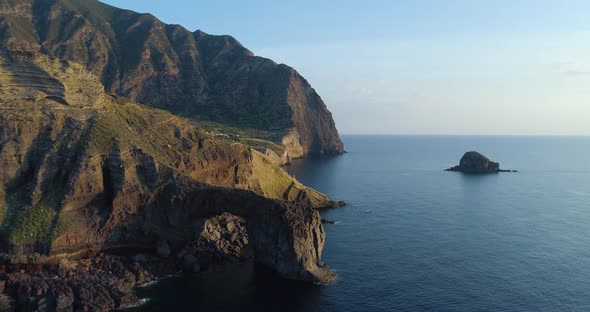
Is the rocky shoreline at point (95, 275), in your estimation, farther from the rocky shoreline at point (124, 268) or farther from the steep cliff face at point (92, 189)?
the steep cliff face at point (92, 189)

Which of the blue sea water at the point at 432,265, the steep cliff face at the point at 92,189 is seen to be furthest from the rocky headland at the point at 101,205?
the blue sea water at the point at 432,265

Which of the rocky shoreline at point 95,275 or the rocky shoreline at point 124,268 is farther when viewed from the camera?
the rocky shoreline at point 124,268

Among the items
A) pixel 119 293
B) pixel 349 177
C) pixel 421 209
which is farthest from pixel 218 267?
pixel 349 177

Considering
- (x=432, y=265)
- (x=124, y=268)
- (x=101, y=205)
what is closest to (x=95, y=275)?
(x=124, y=268)

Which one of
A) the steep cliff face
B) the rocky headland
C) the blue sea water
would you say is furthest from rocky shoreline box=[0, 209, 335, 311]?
the blue sea water

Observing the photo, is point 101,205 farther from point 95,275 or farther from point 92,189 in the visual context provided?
point 95,275

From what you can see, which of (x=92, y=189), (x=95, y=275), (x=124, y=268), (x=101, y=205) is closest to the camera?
(x=95, y=275)

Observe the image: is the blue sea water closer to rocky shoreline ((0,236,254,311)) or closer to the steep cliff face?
rocky shoreline ((0,236,254,311))

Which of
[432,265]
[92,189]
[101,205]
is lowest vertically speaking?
[432,265]
